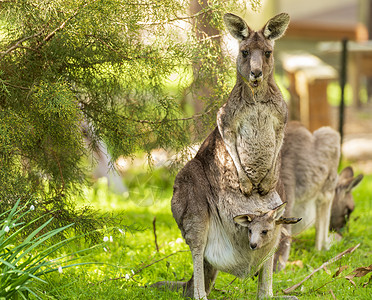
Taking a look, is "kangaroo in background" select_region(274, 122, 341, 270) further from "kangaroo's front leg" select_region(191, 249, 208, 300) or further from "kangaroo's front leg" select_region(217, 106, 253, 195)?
"kangaroo's front leg" select_region(191, 249, 208, 300)

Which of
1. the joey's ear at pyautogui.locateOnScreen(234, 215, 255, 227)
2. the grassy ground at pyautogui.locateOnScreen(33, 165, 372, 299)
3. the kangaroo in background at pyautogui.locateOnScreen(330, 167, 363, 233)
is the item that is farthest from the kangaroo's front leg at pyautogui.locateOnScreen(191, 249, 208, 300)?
the kangaroo in background at pyautogui.locateOnScreen(330, 167, 363, 233)

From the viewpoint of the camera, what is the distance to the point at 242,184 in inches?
142

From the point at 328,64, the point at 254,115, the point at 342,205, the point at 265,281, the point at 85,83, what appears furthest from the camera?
the point at 328,64

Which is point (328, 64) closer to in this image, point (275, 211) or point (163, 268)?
point (163, 268)

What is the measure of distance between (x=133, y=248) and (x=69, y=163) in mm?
1116

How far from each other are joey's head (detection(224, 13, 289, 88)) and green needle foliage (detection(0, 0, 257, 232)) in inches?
20.9

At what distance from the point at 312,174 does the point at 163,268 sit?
1622 millimetres

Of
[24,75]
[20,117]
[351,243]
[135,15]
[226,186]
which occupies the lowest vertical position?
[351,243]

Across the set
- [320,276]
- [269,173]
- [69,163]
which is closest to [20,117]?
[69,163]

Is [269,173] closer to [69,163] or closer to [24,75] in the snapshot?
[69,163]

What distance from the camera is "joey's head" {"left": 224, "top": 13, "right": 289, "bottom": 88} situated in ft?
11.1

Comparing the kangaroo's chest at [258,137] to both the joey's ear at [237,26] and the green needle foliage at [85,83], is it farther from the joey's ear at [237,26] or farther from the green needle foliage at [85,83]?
the green needle foliage at [85,83]

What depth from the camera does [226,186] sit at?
3674mm

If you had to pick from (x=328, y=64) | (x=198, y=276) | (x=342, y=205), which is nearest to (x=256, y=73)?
(x=198, y=276)
